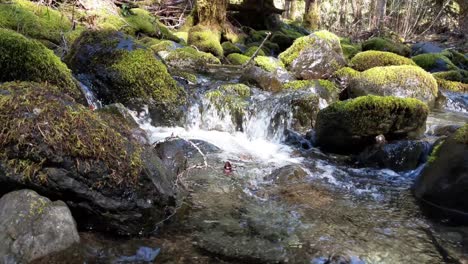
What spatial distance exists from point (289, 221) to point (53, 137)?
198cm

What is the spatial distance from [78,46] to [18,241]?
15.5 ft

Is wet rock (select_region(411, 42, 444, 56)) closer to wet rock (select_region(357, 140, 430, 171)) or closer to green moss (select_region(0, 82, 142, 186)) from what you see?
wet rock (select_region(357, 140, 430, 171))

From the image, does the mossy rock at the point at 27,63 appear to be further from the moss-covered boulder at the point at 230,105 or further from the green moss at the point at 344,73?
the green moss at the point at 344,73

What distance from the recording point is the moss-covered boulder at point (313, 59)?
10.6 meters

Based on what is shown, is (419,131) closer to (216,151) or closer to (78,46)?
(216,151)

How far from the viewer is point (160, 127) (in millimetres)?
6527

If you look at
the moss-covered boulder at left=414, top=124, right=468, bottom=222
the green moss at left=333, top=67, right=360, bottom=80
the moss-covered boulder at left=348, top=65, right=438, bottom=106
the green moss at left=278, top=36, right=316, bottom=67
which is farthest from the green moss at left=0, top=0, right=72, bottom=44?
the moss-covered boulder at left=414, top=124, right=468, bottom=222

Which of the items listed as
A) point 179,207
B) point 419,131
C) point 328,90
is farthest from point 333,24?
point 179,207

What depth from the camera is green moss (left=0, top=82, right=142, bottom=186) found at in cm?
273

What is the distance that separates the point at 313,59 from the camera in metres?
10.7

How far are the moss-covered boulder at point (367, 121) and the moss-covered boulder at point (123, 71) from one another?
7.87ft

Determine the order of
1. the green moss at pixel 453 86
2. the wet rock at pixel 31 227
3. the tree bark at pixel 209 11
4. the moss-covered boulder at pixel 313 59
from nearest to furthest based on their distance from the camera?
1. the wet rock at pixel 31 227
2. the moss-covered boulder at pixel 313 59
3. the green moss at pixel 453 86
4. the tree bark at pixel 209 11

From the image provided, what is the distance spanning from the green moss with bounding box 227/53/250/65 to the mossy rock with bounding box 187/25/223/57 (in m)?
0.45

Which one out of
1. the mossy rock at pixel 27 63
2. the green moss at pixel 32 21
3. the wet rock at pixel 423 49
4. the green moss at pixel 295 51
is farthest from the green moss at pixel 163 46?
the wet rock at pixel 423 49
